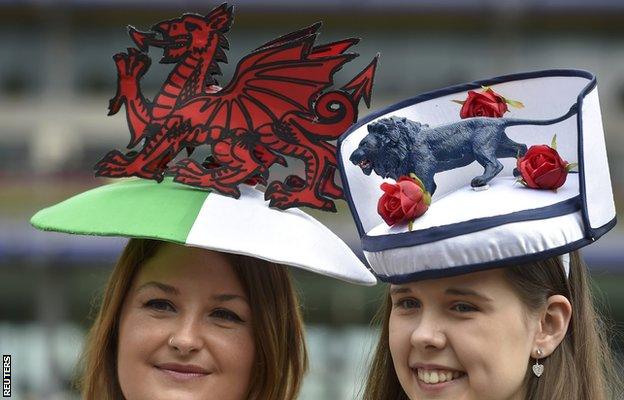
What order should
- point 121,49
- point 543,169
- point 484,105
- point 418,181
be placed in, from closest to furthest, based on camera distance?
point 543,169, point 418,181, point 484,105, point 121,49

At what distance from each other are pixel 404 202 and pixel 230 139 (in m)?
0.82

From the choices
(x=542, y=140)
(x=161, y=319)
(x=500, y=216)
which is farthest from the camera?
(x=161, y=319)

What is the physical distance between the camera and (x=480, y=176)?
3816 millimetres

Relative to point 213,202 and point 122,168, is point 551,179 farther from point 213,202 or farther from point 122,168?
point 122,168

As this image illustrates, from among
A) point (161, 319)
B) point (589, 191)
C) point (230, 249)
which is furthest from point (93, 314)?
point (589, 191)

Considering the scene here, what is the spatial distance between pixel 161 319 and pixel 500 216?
3.98ft

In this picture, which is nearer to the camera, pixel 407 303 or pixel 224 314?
pixel 407 303

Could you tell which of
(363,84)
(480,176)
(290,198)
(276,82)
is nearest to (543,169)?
(480,176)

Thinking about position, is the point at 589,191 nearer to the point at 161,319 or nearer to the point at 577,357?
the point at 577,357

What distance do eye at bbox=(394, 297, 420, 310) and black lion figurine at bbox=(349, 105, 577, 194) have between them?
0.31 m

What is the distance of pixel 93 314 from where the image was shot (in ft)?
16.3

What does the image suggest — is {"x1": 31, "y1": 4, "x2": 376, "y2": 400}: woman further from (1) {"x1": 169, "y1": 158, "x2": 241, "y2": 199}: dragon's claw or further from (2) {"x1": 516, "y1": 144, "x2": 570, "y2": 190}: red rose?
(2) {"x1": 516, "y1": 144, "x2": 570, "y2": 190}: red rose

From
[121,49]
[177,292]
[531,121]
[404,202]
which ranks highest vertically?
[121,49]

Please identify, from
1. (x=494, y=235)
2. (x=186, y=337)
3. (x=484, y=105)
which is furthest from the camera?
(x=186, y=337)
